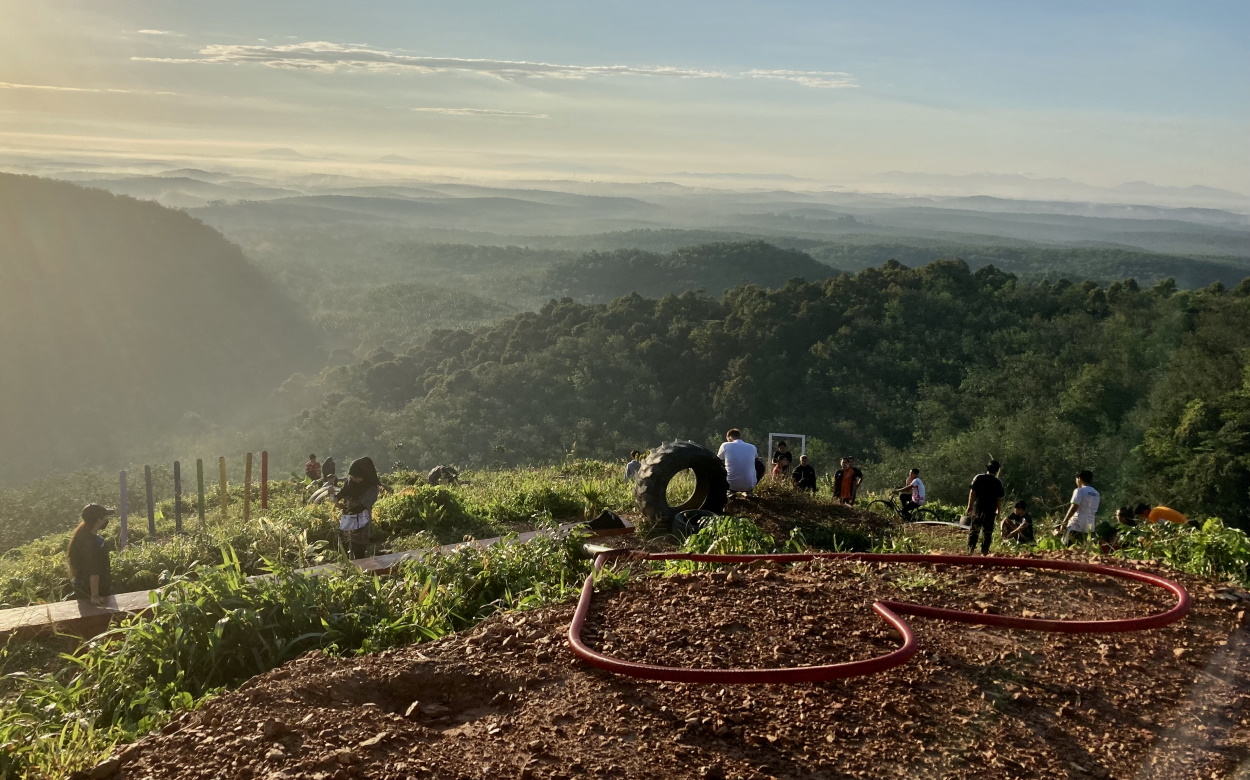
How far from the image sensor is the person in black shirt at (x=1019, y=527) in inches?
369

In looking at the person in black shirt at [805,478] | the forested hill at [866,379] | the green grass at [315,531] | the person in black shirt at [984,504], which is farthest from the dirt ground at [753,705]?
the forested hill at [866,379]

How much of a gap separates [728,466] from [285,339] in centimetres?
9445

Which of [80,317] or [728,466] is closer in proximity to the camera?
[728,466]

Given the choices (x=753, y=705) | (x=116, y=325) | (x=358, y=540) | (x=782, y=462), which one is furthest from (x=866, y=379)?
(x=116, y=325)

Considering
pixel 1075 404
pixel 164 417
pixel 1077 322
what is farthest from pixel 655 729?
pixel 164 417

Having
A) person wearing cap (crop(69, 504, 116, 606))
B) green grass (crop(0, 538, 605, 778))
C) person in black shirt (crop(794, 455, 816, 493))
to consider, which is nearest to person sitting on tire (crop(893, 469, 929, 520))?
person in black shirt (crop(794, 455, 816, 493))

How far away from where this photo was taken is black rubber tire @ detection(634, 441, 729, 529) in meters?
9.75

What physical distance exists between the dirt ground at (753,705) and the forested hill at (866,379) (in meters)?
25.8

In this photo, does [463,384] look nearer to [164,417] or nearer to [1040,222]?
[164,417]

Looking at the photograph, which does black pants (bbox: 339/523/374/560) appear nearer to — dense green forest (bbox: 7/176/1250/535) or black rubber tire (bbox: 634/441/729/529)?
black rubber tire (bbox: 634/441/729/529)

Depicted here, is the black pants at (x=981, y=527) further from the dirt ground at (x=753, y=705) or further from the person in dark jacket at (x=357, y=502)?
the person in dark jacket at (x=357, y=502)

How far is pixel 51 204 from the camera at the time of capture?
94.4 meters

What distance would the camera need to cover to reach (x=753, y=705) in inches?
143

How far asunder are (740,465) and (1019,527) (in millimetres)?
3113
